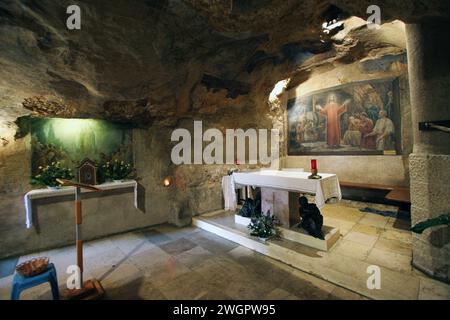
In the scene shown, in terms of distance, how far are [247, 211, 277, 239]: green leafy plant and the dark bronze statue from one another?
1.99 feet

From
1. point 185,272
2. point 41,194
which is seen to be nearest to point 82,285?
point 185,272

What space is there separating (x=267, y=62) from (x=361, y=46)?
9.00 ft

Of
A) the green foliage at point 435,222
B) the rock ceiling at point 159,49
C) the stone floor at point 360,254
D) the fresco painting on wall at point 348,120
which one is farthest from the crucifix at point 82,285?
the fresco painting on wall at point 348,120

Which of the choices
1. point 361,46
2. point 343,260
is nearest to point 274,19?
point 361,46

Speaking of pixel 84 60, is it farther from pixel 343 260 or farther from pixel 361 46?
pixel 361 46

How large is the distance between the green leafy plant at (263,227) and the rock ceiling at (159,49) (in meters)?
3.37

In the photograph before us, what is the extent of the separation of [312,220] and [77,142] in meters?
5.58

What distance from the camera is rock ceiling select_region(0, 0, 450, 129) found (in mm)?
2936

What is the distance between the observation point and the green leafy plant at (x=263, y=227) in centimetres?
422

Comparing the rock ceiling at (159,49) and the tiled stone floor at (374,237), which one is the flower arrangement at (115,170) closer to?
the rock ceiling at (159,49)

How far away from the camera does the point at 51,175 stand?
443 centimetres

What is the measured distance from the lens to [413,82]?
3.29m

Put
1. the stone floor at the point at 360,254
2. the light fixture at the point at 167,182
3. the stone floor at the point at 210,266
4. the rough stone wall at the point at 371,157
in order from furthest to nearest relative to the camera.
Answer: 1. the rough stone wall at the point at 371,157
2. the light fixture at the point at 167,182
3. the stone floor at the point at 210,266
4. the stone floor at the point at 360,254

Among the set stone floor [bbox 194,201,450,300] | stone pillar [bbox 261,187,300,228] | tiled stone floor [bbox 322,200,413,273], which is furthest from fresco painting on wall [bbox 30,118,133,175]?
tiled stone floor [bbox 322,200,413,273]
